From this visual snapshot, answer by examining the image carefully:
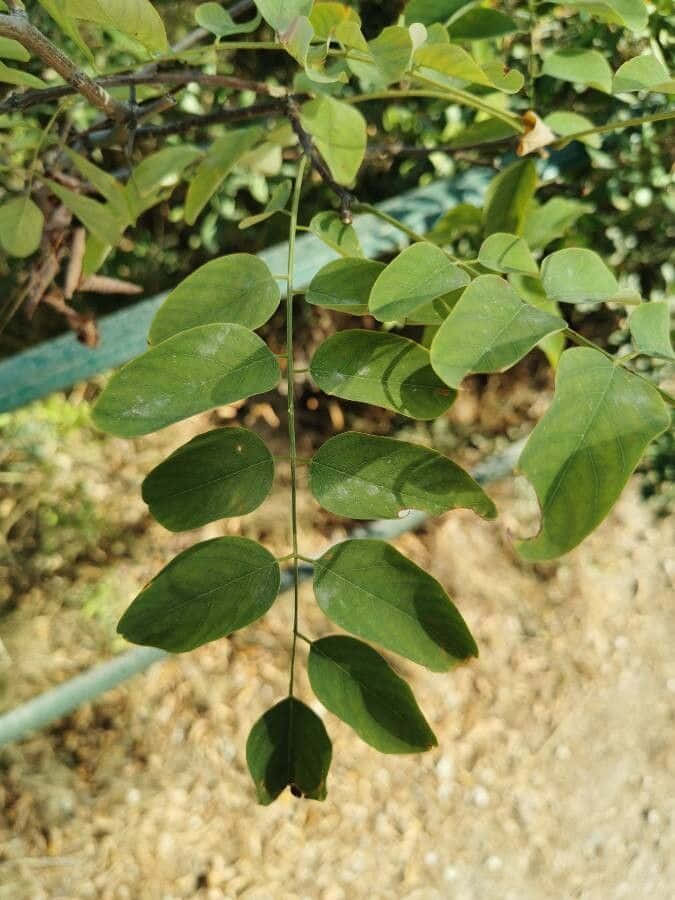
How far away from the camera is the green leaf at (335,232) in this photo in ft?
2.50

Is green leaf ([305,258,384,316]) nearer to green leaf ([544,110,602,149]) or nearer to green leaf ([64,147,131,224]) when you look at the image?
green leaf ([64,147,131,224])

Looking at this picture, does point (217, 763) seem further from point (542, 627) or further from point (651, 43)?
point (651, 43)

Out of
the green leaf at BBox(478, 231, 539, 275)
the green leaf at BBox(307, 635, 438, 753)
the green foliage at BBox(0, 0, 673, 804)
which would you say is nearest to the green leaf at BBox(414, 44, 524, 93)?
the green foliage at BBox(0, 0, 673, 804)

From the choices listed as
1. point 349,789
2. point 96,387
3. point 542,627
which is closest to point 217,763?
point 349,789

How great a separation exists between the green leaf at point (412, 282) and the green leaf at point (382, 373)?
0.10 feet

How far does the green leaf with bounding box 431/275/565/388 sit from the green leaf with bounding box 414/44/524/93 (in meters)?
0.16

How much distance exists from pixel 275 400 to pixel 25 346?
705 mm

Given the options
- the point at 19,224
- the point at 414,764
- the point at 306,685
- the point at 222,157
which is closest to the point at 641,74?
the point at 222,157

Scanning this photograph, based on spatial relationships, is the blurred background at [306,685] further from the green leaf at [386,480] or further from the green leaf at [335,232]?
the green leaf at [386,480]

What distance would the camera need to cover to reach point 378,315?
0.60 m

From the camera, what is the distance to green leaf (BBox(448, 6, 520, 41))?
852 mm

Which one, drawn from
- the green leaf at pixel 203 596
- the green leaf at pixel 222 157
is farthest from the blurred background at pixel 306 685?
the green leaf at pixel 203 596

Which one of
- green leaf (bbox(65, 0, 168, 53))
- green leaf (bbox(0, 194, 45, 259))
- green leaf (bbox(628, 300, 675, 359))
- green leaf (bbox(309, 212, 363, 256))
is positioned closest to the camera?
green leaf (bbox(65, 0, 168, 53))

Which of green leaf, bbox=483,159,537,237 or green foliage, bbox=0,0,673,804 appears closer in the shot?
green foliage, bbox=0,0,673,804
